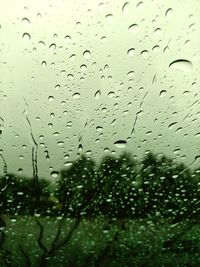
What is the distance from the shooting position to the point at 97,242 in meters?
4.34

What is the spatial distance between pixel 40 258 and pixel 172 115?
6.73 feet

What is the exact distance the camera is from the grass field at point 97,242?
3953 mm

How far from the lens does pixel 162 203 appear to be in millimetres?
4441

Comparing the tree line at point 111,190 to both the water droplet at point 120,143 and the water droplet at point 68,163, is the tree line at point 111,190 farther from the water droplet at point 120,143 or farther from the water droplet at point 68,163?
the water droplet at point 120,143

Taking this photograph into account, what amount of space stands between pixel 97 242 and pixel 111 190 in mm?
628

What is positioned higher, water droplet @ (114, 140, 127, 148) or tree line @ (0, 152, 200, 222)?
water droplet @ (114, 140, 127, 148)

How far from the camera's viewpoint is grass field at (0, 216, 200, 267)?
395 centimetres

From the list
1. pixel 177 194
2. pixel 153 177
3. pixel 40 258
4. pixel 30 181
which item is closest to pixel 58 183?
pixel 30 181

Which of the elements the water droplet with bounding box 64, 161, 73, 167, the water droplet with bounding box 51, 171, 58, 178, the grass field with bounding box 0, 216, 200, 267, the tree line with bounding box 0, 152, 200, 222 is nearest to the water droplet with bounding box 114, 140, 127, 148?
the tree line with bounding box 0, 152, 200, 222

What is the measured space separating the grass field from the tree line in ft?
0.40

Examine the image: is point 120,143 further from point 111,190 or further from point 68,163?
point 111,190

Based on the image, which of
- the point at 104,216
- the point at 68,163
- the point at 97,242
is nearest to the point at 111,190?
the point at 104,216

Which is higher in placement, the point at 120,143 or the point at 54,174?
the point at 120,143

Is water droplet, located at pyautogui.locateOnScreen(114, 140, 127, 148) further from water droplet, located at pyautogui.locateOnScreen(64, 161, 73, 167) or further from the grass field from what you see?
the grass field
